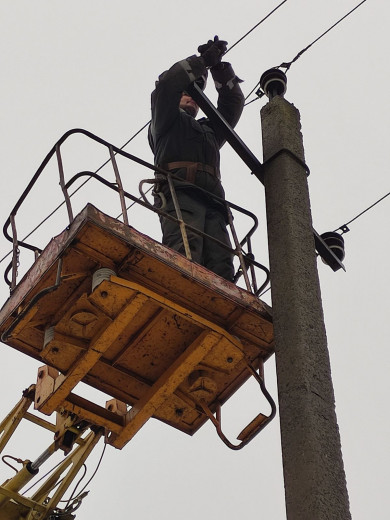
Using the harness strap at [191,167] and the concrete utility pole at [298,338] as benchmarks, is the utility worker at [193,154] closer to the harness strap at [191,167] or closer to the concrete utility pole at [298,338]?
the harness strap at [191,167]

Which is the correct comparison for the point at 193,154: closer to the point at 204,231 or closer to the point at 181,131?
the point at 181,131

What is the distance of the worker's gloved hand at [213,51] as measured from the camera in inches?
352

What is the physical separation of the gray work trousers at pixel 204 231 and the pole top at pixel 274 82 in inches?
51.5

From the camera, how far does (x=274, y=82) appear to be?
8328mm

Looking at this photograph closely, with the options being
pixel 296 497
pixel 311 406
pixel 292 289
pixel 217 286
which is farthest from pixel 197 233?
pixel 296 497

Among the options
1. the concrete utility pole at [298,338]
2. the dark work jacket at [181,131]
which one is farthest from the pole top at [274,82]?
the dark work jacket at [181,131]

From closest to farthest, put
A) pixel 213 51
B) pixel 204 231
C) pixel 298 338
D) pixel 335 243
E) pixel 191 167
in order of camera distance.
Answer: pixel 298 338, pixel 335 243, pixel 213 51, pixel 204 231, pixel 191 167

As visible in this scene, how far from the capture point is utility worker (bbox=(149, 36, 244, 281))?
8867 millimetres

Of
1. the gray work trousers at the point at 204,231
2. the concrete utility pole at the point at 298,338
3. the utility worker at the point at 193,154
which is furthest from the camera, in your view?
the utility worker at the point at 193,154

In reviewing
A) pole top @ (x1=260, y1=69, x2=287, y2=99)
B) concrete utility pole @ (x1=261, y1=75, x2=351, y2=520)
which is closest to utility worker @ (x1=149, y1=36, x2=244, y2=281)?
pole top @ (x1=260, y1=69, x2=287, y2=99)

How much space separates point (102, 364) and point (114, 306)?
0.92 m

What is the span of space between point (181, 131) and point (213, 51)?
1.02 metres

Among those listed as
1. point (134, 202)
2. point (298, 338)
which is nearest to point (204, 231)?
point (134, 202)

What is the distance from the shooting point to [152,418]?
29.0 feet
